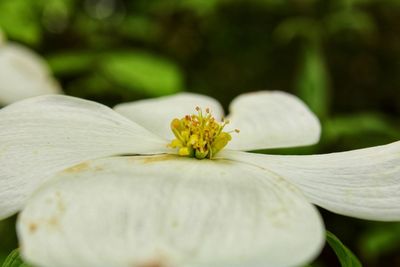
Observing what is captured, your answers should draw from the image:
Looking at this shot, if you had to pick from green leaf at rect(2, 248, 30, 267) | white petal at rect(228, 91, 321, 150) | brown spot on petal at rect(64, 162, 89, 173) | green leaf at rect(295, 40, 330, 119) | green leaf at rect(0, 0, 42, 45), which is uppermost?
brown spot on petal at rect(64, 162, 89, 173)

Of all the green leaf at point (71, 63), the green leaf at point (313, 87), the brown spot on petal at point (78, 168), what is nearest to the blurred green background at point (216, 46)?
the green leaf at point (71, 63)

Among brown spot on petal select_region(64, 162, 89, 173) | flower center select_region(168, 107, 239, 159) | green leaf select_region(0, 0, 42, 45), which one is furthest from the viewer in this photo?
green leaf select_region(0, 0, 42, 45)

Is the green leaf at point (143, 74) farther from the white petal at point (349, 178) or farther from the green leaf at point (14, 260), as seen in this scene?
the green leaf at point (14, 260)

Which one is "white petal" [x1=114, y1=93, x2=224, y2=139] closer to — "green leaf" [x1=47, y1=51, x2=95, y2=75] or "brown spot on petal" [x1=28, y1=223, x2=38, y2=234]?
"brown spot on petal" [x1=28, y1=223, x2=38, y2=234]

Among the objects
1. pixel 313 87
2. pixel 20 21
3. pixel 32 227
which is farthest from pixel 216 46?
pixel 32 227

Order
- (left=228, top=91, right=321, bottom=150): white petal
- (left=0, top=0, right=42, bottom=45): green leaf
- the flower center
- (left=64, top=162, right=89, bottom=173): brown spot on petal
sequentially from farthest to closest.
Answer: (left=0, top=0, right=42, bottom=45): green leaf, (left=228, top=91, right=321, bottom=150): white petal, the flower center, (left=64, top=162, right=89, bottom=173): brown spot on petal

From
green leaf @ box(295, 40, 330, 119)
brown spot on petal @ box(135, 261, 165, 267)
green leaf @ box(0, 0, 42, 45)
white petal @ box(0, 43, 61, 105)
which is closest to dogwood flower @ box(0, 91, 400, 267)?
brown spot on petal @ box(135, 261, 165, 267)
